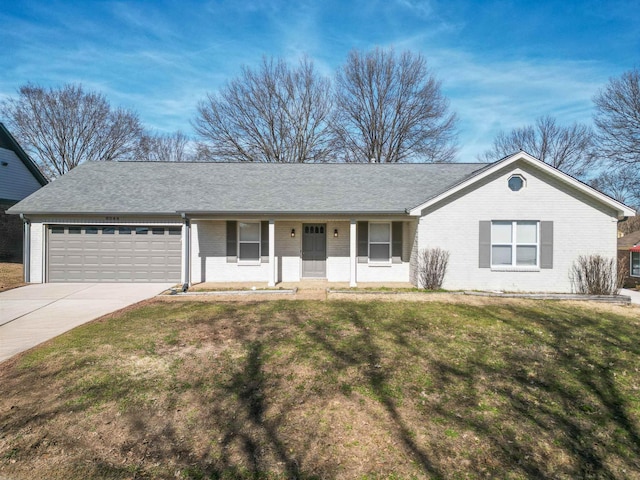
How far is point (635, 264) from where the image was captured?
16000 millimetres

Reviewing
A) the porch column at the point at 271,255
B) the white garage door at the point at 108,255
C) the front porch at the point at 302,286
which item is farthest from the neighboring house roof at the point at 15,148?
the porch column at the point at 271,255

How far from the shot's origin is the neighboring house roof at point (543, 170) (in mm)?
10852

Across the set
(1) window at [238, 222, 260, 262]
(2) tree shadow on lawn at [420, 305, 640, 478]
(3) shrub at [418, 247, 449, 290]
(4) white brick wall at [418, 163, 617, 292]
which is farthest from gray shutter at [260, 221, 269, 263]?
(2) tree shadow on lawn at [420, 305, 640, 478]

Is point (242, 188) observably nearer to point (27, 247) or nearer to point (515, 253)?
point (27, 247)

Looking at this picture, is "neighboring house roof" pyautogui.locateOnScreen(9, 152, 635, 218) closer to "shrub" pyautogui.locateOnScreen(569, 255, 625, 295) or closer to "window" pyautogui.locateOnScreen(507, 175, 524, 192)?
"window" pyautogui.locateOnScreen(507, 175, 524, 192)

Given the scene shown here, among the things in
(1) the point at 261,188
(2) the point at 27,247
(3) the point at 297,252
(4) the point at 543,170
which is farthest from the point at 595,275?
(2) the point at 27,247

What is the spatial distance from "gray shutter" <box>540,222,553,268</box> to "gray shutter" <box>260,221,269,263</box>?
9.69m

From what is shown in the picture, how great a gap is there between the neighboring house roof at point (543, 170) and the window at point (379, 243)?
76.8 inches

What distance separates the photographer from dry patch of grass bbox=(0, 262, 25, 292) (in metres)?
12.0

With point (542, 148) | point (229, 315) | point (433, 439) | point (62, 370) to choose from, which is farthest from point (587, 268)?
point (542, 148)

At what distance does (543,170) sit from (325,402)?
35.8ft

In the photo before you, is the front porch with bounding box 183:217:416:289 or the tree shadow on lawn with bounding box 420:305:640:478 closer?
the tree shadow on lawn with bounding box 420:305:640:478

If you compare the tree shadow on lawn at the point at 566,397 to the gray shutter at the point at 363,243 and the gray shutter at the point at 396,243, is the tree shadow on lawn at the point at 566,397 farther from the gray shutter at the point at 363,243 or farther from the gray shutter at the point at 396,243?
the gray shutter at the point at 363,243

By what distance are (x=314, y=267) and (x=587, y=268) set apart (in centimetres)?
938
